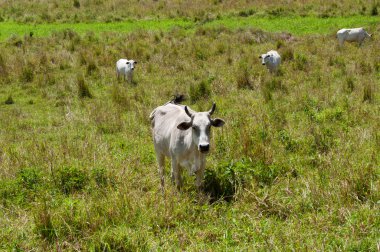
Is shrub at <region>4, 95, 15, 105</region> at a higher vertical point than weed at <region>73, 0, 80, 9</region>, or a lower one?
lower

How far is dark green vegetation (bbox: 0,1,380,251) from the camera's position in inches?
185

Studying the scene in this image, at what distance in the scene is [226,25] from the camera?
21.7m

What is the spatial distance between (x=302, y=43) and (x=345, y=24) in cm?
513

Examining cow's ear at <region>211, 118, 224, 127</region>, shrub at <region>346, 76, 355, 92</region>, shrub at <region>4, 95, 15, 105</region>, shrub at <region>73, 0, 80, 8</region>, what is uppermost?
shrub at <region>73, 0, 80, 8</region>

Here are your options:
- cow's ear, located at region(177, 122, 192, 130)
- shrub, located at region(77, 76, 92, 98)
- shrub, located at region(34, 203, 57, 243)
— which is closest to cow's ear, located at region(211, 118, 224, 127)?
cow's ear, located at region(177, 122, 192, 130)

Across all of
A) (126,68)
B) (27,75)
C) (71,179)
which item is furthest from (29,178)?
(27,75)

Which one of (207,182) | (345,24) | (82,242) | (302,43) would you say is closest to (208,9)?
(345,24)

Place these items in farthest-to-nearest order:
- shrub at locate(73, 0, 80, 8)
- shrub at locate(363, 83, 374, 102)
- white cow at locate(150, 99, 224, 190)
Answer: shrub at locate(73, 0, 80, 8) → shrub at locate(363, 83, 374, 102) → white cow at locate(150, 99, 224, 190)

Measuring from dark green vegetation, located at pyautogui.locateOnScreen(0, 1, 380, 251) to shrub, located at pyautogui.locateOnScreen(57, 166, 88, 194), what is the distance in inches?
0.6

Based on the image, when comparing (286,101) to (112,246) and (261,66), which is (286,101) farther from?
(112,246)

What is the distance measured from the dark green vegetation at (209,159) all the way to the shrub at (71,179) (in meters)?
0.01

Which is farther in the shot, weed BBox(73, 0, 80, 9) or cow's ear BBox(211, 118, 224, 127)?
weed BBox(73, 0, 80, 9)

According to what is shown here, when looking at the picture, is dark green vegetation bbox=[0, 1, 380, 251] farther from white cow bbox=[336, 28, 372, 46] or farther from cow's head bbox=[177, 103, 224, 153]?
white cow bbox=[336, 28, 372, 46]

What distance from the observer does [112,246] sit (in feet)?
14.8
